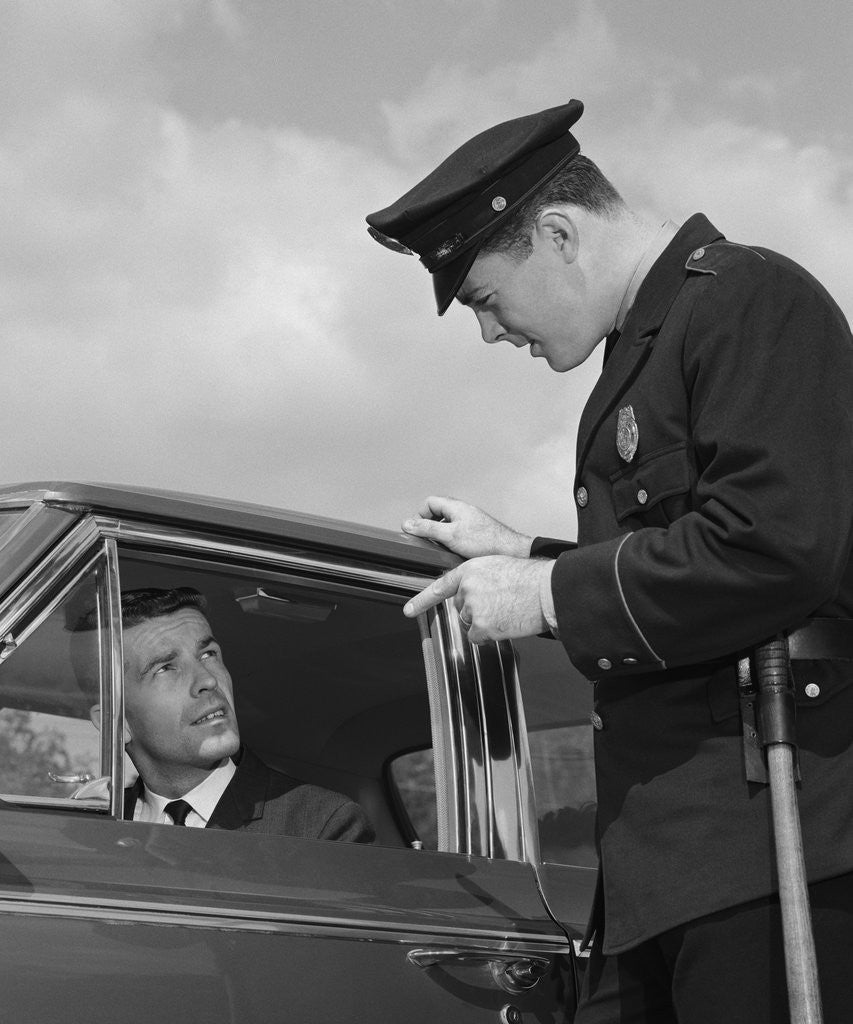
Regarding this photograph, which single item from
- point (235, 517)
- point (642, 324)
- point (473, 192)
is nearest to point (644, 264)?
point (642, 324)

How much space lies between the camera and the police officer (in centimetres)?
205

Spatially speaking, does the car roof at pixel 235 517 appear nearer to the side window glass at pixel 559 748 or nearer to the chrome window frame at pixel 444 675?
the chrome window frame at pixel 444 675

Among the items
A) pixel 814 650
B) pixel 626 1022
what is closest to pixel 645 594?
Result: pixel 814 650

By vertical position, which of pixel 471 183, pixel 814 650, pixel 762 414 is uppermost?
pixel 471 183

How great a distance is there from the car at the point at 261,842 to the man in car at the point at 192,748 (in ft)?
0.36

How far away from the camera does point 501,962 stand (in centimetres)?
268

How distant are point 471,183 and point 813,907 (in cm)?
132

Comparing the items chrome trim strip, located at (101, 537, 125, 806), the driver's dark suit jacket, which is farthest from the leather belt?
the driver's dark suit jacket

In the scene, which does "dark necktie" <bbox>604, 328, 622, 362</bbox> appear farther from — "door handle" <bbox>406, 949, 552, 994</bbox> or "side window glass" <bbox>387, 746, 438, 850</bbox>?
"side window glass" <bbox>387, 746, 438, 850</bbox>

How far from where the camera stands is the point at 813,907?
2057mm

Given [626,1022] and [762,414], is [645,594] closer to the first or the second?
[762,414]

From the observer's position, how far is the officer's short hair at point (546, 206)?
246cm

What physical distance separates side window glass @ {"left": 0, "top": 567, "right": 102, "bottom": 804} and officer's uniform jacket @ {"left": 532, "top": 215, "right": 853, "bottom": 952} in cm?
88

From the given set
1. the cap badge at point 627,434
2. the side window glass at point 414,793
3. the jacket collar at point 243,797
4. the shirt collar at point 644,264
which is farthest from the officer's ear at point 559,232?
the side window glass at point 414,793
